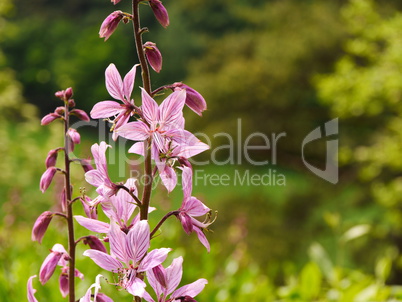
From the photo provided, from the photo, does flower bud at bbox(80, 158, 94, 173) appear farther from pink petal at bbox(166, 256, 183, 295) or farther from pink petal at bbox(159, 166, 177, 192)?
pink petal at bbox(166, 256, 183, 295)

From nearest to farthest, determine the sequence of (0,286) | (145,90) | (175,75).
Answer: (145,90) → (0,286) → (175,75)

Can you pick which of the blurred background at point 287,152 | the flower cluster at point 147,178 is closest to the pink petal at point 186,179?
→ the flower cluster at point 147,178

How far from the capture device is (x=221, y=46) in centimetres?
1470

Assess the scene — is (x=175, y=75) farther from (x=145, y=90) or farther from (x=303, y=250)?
(x=145, y=90)

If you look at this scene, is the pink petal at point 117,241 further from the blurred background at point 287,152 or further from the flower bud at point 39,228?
the blurred background at point 287,152

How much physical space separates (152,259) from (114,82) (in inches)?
19.9

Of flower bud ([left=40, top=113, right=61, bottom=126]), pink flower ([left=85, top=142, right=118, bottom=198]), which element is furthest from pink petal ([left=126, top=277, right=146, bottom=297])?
flower bud ([left=40, top=113, right=61, bottom=126])

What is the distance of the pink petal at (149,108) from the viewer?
4.71 ft

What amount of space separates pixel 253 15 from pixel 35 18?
16.3 metres

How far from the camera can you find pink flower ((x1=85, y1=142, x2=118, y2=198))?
1.47 m

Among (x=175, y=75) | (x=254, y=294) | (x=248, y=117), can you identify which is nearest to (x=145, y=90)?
(x=254, y=294)

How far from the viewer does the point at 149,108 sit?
4.82ft

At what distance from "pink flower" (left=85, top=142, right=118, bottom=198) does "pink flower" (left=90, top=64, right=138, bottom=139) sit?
2.7 inches

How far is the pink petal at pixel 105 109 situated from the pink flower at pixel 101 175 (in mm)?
94
